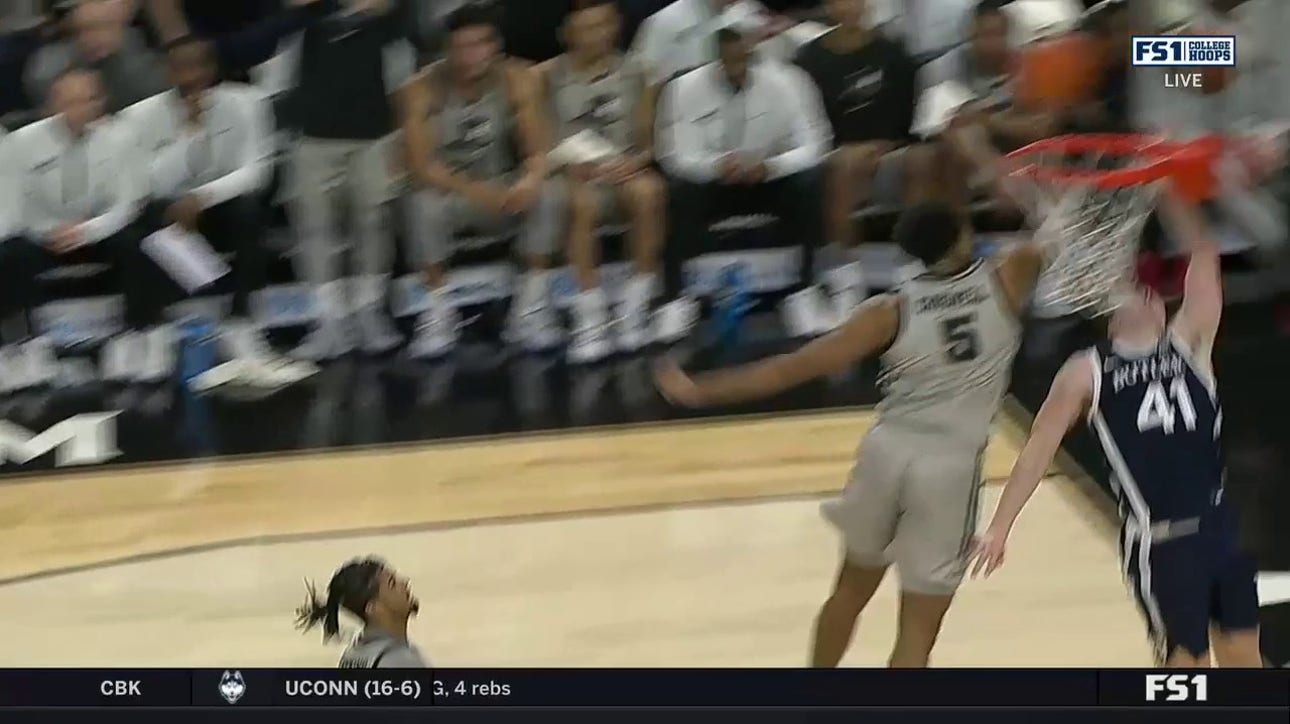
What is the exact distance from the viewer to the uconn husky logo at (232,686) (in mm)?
1302

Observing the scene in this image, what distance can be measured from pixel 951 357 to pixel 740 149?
0.26m

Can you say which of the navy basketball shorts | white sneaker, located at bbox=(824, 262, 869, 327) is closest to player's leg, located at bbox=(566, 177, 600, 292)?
white sneaker, located at bbox=(824, 262, 869, 327)

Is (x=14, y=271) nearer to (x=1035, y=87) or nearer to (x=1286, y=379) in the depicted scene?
(x=1035, y=87)

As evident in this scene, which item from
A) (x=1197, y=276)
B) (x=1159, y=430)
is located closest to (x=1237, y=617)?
(x=1159, y=430)

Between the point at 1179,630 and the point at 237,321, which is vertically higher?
the point at 237,321

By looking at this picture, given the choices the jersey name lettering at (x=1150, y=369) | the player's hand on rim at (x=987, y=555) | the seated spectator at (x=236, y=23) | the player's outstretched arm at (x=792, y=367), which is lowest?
the player's hand on rim at (x=987, y=555)

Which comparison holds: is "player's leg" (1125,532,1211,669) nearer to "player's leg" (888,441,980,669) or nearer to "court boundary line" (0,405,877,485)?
"player's leg" (888,441,980,669)

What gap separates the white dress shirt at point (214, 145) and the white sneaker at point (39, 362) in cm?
17

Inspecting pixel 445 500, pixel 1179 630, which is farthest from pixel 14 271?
pixel 1179 630

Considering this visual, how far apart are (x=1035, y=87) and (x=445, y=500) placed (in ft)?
2.05

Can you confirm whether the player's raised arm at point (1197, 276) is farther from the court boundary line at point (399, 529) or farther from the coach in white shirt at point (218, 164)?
the coach in white shirt at point (218, 164)

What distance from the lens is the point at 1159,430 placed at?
1275 mm

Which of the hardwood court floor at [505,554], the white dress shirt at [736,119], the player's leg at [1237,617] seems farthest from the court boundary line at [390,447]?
the player's leg at [1237,617]

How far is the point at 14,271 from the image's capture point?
1.32 metres
